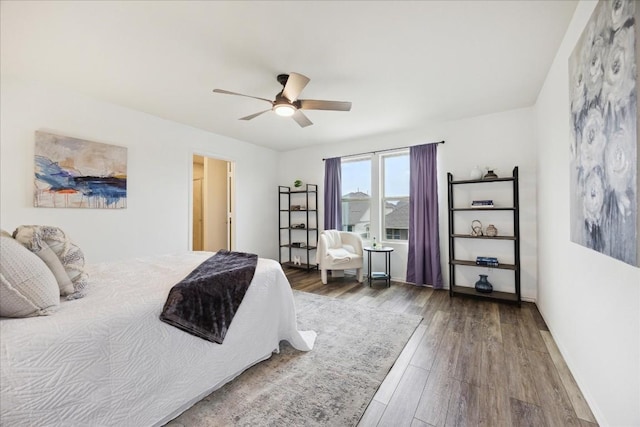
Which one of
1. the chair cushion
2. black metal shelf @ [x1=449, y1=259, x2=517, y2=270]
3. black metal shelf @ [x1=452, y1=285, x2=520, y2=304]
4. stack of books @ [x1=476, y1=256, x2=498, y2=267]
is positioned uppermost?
the chair cushion

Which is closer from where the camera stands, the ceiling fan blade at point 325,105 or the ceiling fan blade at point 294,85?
the ceiling fan blade at point 294,85

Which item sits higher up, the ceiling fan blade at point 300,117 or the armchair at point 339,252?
the ceiling fan blade at point 300,117

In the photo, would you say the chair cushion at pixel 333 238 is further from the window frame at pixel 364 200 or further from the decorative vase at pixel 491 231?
the decorative vase at pixel 491 231

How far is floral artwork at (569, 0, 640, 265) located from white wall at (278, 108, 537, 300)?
1.96 m

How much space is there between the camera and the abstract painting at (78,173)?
2.68m

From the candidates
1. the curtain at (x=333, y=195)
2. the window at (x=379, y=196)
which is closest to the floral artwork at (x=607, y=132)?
the window at (x=379, y=196)

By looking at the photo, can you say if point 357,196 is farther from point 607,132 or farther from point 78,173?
point 78,173

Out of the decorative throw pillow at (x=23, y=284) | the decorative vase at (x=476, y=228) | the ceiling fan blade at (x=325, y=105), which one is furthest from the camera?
the decorative vase at (x=476, y=228)

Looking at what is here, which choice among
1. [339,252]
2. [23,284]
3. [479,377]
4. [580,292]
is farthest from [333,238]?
[23,284]

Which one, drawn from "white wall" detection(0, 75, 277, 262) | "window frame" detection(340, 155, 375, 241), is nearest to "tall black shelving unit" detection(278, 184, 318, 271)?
"window frame" detection(340, 155, 375, 241)

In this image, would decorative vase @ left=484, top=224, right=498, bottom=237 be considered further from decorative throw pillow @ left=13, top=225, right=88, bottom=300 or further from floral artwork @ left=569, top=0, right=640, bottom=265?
decorative throw pillow @ left=13, top=225, right=88, bottom=300

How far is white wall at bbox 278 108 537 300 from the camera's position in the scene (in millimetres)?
3354

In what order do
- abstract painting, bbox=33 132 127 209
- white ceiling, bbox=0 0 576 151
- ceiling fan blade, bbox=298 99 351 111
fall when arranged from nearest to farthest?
white ceiling, bbox=0 0 576 151, ceiling fan blade, bbox=298 99 351 111, abstract painting, bbox=33 132 127 209

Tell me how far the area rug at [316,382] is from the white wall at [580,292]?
46.4 inches
